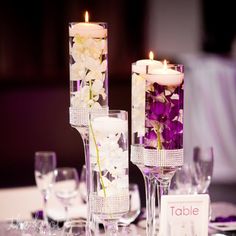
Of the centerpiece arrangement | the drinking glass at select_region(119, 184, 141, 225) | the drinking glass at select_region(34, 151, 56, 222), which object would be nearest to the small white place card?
the centerpiece arrangement

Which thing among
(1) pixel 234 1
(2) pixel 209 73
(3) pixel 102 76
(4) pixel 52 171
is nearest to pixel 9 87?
(2) pixel 209 73

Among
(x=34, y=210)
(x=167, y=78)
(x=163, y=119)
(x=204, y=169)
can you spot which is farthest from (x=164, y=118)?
(x=34, y=210)

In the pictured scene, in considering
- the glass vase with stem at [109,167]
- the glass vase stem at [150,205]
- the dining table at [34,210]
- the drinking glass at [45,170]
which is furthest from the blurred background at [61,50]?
the glass vase with stem at [109,167]

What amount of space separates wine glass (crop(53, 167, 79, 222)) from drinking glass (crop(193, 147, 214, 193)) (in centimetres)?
43

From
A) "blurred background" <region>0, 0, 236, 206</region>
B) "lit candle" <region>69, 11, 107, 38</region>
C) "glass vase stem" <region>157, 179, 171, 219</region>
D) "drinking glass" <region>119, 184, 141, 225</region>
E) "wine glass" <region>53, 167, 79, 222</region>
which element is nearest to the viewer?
"glass vase stem" <region>157, 179, 171, 219</region>

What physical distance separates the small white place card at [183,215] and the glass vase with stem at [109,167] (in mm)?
119

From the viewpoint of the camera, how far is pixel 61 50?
25.5 feet

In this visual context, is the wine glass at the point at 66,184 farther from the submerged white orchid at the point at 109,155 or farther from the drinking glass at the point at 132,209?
the submerged white orchid at the point at 109,155

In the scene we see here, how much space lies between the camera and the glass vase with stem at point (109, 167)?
218 centimetres

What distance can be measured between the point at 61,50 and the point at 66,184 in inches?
197

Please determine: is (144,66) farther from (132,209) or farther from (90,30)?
(132,209)

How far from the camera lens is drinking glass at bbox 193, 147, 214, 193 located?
2891 millimetres

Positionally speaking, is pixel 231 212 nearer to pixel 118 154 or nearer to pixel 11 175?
pixel 118 154

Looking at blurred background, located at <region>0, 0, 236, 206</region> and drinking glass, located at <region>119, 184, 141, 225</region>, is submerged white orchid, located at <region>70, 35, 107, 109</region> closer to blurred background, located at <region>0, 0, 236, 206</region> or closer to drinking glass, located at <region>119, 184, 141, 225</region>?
drinking glass, located at <region>119, 184, 141, 225</region>
